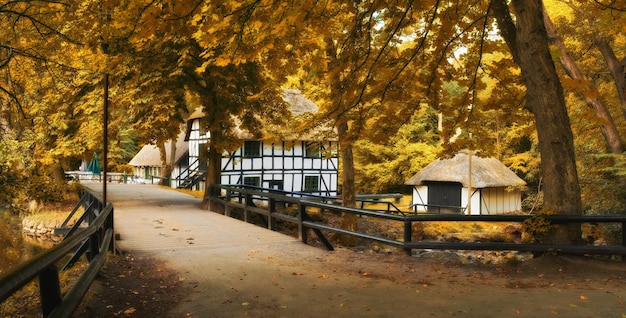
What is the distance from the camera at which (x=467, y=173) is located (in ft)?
116

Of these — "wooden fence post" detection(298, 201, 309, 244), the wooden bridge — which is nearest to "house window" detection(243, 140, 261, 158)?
the wooden bridge

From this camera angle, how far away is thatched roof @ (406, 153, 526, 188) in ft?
114

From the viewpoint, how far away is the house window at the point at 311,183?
115ft

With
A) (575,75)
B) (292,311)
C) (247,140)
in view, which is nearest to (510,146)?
(247,140)

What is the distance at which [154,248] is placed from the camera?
984cm

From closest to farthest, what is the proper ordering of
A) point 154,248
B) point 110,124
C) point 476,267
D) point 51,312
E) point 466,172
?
1. point 51,312
2. point 476,267
3. point 154,248
4. point 110,124
5. point 466,172

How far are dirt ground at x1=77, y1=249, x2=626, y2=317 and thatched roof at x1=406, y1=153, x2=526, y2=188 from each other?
1088 inches

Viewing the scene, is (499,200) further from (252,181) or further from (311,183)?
(252,181)

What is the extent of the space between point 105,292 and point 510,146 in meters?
42.2

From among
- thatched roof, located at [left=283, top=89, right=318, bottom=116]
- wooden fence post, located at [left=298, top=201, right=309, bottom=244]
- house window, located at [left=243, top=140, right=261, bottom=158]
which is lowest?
wooden fence post, located at [left=298, top=201, right=309, bottom=244]

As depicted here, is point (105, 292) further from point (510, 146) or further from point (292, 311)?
point (510, 146)

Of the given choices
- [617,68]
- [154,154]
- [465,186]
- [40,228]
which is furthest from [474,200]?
[154,154]

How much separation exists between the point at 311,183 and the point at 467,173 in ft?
35.9

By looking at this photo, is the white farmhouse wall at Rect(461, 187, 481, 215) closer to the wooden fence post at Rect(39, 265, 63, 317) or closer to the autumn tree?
the autumn tree
